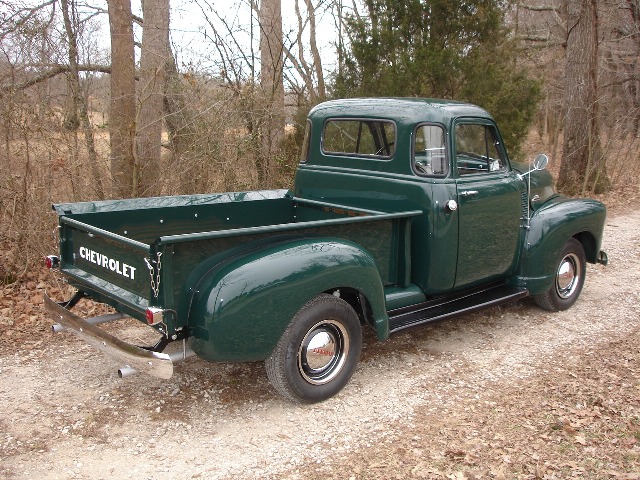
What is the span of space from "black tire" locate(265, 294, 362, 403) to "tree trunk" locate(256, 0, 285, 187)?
496 cm

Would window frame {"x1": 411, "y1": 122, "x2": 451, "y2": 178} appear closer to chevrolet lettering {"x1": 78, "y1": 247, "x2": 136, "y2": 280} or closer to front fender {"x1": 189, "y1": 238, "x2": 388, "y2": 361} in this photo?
front fender {"x1": 189, "y1": 238, "x2": 388, "y2": 361}

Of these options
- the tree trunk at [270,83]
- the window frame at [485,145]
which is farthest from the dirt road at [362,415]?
the tree trunk at [270,83]

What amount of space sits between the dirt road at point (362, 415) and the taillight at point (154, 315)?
0.75 metres

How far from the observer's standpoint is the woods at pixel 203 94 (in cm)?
645

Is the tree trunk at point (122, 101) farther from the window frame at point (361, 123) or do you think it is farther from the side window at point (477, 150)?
the side window at point (477, 150)

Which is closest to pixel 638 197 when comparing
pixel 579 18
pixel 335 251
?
pixel 579 18

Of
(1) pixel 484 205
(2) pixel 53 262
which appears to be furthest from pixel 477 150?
(2) pixel 53 262

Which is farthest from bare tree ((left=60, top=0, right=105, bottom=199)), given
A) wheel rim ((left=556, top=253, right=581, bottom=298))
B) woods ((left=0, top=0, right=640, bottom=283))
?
wheel rim ((left=556, top=253, right=581, bottom=298))

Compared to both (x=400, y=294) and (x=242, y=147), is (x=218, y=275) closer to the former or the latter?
(x=400, y=294)

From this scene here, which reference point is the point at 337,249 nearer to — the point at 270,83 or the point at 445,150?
the point at 445,150

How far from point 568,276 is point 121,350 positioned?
4356mm

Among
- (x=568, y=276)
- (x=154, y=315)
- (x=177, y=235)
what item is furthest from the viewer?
(x=568, y=276)

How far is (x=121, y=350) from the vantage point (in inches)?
144

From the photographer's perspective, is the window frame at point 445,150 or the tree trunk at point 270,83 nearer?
the window frame at point 445,150
